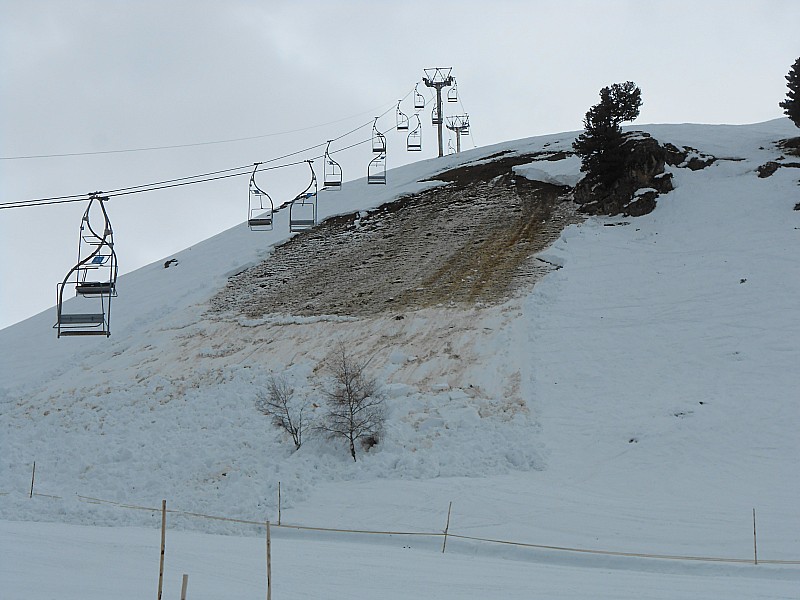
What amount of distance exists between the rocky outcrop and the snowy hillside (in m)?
0.92

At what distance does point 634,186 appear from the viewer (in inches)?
1337

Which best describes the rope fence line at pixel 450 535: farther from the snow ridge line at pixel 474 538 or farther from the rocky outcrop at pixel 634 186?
the rocky outcrop at pixel 634 186

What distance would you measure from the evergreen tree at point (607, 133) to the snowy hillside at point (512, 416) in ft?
11.9

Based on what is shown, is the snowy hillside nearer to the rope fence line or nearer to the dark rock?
the rope fence line

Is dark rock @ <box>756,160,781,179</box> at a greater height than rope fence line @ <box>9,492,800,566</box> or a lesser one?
greater

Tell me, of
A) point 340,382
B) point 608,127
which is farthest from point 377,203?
point 340,382

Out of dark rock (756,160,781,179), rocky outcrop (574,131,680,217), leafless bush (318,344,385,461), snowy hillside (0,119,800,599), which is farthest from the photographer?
dark rock (756,160,781,179)

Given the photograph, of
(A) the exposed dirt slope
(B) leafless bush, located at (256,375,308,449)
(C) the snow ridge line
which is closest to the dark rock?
(A) the exposed dirt slope

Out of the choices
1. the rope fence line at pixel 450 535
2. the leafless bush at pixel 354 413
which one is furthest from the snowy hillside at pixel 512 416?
the leafless bush at pixel 354 413

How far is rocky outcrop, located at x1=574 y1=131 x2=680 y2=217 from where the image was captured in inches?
1291

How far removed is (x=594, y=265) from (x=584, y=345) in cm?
614

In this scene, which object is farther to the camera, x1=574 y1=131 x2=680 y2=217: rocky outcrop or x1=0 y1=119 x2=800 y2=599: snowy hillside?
x1=574 y1=131 x2=680 y2=217: rocky outcrop

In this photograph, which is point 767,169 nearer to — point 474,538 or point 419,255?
point 419,255

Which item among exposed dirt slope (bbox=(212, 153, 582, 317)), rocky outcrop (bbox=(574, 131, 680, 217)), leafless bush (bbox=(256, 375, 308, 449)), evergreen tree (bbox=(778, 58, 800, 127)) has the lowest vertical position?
leafless bush (bbox=(256, 375, 308, 449))
